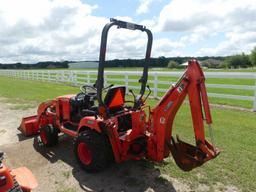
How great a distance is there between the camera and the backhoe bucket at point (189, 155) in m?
3.45

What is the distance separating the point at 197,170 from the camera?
4.19 metres

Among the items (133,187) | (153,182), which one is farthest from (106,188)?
(153,182)

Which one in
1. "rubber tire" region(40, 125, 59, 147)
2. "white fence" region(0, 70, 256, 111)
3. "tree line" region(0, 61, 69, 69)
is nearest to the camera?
"rubber tire" region(40, 125, 59, 147)

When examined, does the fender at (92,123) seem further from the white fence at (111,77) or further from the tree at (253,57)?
the tree at (253,57)

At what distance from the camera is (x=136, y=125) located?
167 inches

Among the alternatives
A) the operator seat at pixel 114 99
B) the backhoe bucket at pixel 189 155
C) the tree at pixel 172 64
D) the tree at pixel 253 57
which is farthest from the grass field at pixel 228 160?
the tree at pixel 253 57

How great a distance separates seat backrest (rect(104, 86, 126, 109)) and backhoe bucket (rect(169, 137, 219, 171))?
3.59 feet

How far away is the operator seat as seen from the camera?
415 centimetres

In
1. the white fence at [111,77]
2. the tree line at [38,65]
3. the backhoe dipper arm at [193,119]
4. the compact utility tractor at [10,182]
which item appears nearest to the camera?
the compact utility tractor at [10,182]

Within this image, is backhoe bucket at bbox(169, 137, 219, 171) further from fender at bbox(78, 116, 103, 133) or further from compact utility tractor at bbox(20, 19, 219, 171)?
fender at bbox(78, 116, 103, 133)

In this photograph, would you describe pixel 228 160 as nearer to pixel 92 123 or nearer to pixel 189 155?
pixel 189 155

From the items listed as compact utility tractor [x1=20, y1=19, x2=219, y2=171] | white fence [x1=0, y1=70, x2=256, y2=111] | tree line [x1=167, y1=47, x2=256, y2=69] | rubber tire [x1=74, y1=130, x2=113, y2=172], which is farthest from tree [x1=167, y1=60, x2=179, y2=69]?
rubber tire [x1=74, y1=130, x2=113, y2=172]

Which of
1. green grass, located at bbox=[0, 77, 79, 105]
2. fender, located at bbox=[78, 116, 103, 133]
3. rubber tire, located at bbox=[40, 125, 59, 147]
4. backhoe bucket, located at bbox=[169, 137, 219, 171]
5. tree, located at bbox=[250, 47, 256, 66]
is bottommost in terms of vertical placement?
green grass, located at bbox=[0, 77, 79, 105]

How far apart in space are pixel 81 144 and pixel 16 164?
1394 millimetres
